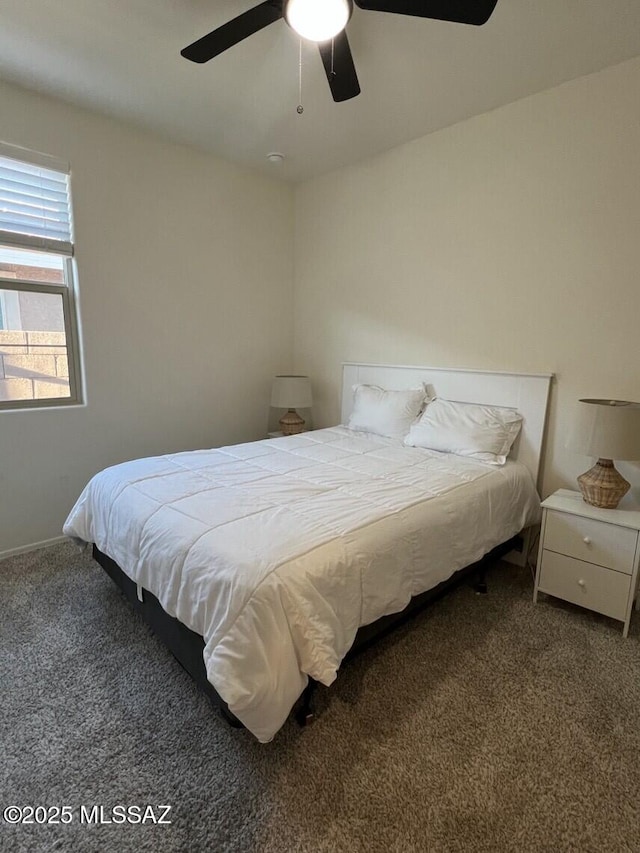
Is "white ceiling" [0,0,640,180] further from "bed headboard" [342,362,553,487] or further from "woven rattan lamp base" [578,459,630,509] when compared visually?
"woven rattan lamp base" [578,459,630,509]

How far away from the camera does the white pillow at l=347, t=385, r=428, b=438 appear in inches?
122

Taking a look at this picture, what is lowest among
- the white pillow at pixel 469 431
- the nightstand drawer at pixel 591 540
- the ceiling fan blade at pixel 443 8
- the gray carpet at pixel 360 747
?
the gray carpet at pixel 360 747

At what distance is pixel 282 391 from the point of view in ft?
12.2

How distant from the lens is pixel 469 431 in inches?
106

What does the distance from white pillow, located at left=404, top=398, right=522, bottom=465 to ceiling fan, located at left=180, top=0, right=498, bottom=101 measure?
6.22 ft

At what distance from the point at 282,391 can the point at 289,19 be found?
2439mm

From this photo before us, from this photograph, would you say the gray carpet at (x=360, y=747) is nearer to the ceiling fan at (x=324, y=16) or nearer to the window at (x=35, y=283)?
A: the window at (x=35, y=283)

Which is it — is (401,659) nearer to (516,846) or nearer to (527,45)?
(516,846)

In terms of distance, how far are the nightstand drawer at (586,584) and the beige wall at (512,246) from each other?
22.4 inches

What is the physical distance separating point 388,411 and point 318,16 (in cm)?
217

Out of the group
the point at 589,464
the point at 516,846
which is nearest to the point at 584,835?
the point at 516,846

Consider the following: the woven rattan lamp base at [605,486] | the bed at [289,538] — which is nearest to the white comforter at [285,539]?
the bed at [289,538]

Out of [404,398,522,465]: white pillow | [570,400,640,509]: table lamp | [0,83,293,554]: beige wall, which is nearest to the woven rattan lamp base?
[570,400,640,509]: table lamp

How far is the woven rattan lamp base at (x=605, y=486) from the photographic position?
7.18 ft
